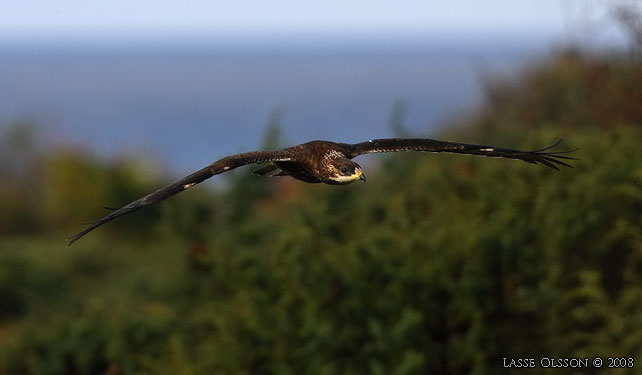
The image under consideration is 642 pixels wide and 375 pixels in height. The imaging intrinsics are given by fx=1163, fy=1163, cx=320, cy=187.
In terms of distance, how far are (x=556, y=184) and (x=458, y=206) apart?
9.24 feet

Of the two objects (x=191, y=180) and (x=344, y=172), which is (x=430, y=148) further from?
(x=191, y=180)

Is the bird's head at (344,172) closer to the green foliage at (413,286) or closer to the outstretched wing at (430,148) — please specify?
the outstretched wing at (430,148)

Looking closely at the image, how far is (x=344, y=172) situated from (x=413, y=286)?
6368 mm

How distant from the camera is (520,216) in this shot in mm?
16203

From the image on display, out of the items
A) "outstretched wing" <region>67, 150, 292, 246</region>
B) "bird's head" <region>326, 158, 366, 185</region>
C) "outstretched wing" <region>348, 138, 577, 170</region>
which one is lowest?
"outstretched wing" <region>67, 150, 292, 246</region>

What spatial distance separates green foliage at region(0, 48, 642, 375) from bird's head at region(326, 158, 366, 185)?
17.4ft

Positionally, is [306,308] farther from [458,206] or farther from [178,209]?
[178,209]

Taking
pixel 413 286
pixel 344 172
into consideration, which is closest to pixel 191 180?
pixel 344 172

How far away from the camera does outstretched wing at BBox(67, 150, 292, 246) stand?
7.30 meters

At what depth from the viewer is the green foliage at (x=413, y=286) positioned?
14594 millimetres

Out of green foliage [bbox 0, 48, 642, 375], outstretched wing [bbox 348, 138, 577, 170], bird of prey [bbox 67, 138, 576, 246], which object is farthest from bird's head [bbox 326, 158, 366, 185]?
green foliage [bbox 0, 48, 642, 375]

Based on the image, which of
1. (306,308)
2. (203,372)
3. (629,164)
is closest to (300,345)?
(306,308)

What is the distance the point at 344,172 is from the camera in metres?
9.06

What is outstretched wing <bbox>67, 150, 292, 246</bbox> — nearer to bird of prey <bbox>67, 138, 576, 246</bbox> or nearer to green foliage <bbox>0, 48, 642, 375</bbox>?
bird of prey <bbox>67, 138, 576, 246</bbox>
